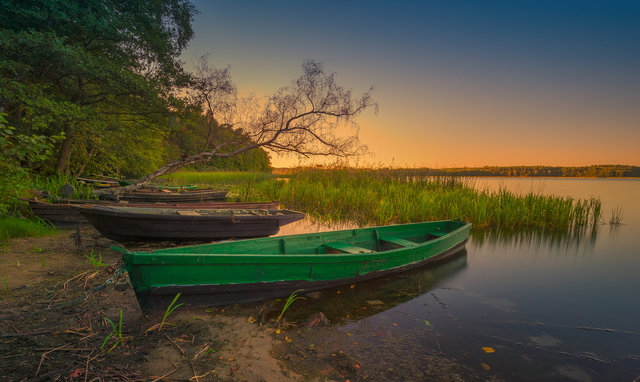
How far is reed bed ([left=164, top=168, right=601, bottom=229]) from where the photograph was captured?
11125 millimetres

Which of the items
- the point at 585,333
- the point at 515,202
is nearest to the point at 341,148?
the point at 515,202

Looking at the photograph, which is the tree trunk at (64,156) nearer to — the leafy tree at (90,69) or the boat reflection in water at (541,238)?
the leafy tree at (90,69)

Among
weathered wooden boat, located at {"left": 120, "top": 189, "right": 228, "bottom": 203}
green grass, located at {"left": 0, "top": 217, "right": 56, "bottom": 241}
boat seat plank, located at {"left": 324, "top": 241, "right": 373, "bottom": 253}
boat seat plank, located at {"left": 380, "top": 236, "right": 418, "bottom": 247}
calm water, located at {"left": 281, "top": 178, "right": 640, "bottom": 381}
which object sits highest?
weathered wooden boat, located at {"left": 120, "top": 189, "right": 228, "bottom": 203}

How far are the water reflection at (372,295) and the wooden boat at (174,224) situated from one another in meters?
3.22

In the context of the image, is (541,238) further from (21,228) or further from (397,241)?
(21,228)

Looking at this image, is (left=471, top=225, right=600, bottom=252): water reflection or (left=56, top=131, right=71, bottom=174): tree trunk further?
(left=56, top=131, right=71, bottom=174): tree trunk

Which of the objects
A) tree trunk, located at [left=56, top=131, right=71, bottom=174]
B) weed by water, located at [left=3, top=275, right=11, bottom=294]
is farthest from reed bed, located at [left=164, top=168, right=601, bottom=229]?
tree trunk, located at [left=56, top=131, right=71, bottom=174]

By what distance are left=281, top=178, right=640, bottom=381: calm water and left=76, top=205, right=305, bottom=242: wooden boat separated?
3.28 metres

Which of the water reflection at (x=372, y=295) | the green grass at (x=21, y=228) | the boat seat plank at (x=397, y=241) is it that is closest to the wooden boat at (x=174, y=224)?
the green grass at (x=21, y=228)

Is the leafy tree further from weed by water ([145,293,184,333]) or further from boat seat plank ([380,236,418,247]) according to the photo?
boat seat plank ([380,236,418,247])

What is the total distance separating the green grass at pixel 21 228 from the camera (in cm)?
657

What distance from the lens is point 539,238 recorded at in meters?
10.2

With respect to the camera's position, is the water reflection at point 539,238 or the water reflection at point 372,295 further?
the water reflection at point 539,238

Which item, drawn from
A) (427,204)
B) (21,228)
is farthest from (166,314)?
(427,204)
